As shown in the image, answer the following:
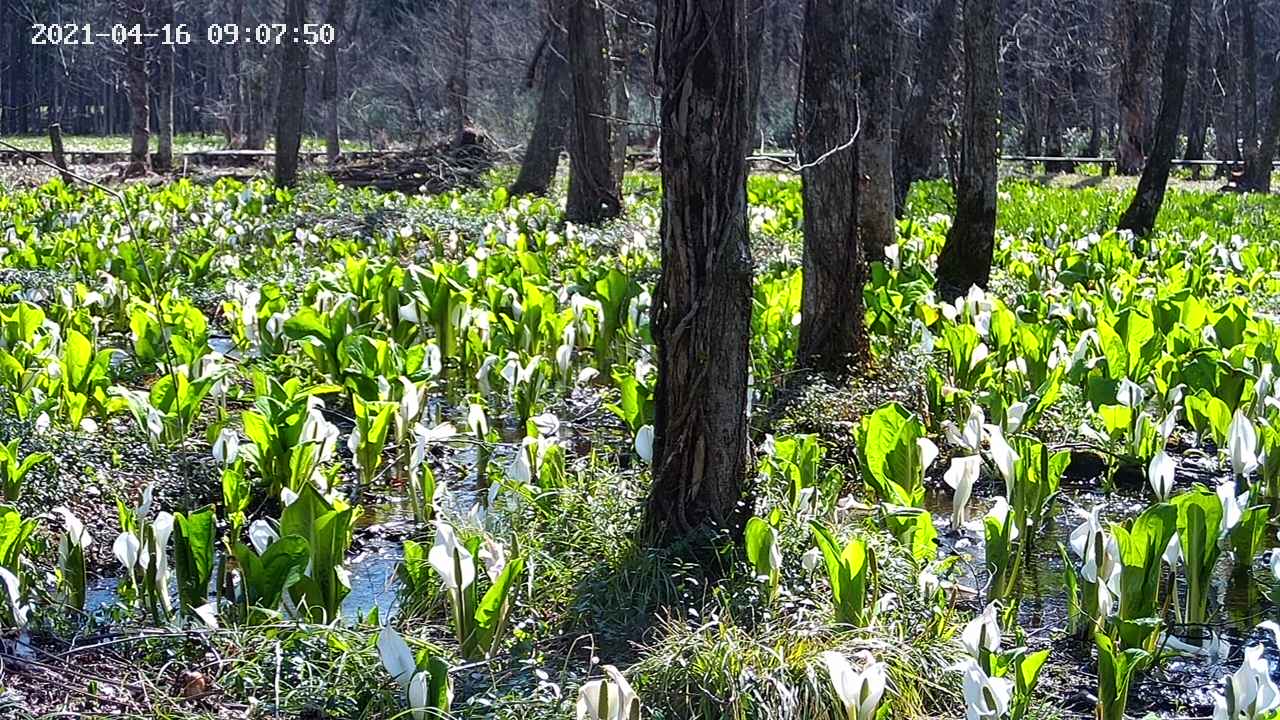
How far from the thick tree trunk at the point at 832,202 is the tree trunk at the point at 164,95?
17.4 metres

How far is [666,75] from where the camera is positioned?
11.8 feet

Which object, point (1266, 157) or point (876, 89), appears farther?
point (1266, 157)

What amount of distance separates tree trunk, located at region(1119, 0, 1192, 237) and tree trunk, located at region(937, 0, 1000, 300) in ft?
11.5

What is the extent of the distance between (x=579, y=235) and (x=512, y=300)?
434 centimetres

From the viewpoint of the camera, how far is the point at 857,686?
8.55 ft

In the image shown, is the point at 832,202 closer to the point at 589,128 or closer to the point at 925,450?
the point at 925,450

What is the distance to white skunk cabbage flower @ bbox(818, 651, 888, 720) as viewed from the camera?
2611 millimetres

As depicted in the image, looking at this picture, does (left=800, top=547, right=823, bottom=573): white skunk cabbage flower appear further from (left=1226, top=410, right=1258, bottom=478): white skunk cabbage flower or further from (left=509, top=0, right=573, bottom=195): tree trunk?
(left=509, top=0, right=573, bottom=195): tree trunk

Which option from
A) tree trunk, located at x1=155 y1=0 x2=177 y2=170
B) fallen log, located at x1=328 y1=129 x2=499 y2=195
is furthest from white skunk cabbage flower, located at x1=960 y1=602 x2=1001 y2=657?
tree trunk, located at x1=155 y1=0 x2=177 y2=170

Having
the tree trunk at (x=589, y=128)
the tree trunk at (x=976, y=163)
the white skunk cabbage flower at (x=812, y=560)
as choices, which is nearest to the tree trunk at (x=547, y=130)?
the tree trunk at (x=589, y=128)

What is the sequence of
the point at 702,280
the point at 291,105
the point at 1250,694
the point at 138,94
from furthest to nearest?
1. the point at 138,94
2. the point at 291,105
3. the point at 702,280
4. the point at 1250,694

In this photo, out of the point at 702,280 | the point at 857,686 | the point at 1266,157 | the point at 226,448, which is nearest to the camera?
the point at 857,686

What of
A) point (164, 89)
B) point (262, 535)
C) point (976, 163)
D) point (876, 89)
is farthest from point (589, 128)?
point (164, 89)

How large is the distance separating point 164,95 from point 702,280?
71.0ft
